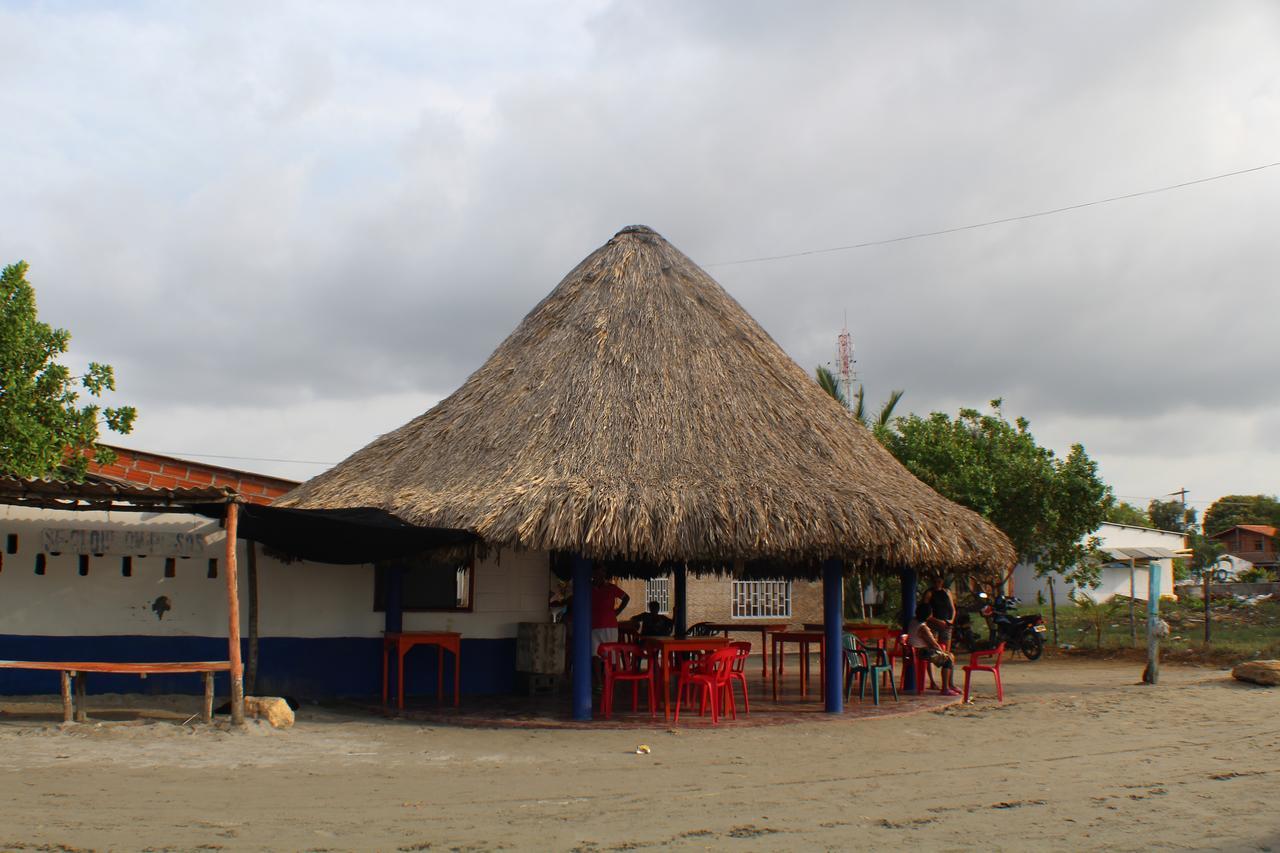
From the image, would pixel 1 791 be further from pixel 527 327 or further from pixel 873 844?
pixel 527 327

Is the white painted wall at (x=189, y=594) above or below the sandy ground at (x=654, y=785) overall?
above

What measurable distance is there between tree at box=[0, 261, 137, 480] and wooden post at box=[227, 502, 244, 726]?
4283mm

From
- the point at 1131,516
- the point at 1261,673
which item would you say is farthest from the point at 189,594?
the point at 1131,516

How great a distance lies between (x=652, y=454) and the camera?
10.9 metres

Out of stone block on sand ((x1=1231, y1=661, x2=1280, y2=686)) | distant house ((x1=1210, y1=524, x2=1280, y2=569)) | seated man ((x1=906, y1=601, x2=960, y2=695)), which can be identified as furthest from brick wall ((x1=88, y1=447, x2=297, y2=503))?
distant house ((x1=1210, y1=524, x2=1280, y2=569))

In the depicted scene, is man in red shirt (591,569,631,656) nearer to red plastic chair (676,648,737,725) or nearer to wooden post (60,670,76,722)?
red plastic chair (676,648,737,725)

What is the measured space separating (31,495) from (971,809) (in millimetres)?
8307

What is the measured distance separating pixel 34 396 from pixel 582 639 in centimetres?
755

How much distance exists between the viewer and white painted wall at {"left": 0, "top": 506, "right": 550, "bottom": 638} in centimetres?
1093

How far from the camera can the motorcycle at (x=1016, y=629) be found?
1908 centimetres

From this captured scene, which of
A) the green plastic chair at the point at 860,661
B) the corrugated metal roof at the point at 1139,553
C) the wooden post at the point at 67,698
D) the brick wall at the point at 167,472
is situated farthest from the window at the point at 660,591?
the corrugated metal roof at the point at 1139,553

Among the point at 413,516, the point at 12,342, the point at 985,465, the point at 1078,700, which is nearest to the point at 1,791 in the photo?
the point at 413,516

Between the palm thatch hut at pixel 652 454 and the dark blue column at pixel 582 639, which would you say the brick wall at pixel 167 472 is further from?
the dark blue column at pixel 582 639

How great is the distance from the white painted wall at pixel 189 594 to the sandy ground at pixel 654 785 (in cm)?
112
